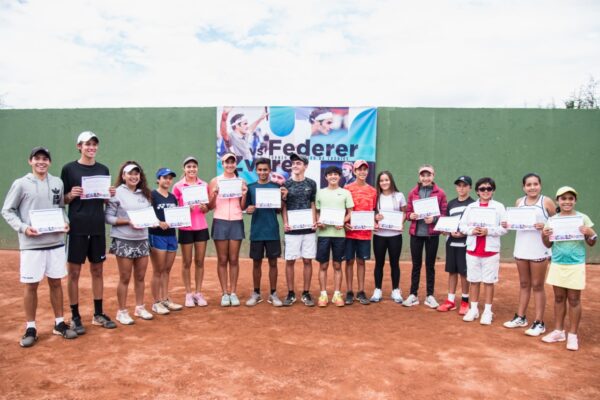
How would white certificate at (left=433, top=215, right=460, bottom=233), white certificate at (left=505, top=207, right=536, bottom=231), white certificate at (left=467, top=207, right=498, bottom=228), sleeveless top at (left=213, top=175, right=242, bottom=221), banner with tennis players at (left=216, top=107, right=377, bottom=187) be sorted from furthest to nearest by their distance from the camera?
banner with tennis players at (left=216, top=107, right=377, bottom=187) → sleeveless top at (left=213, top=175, right=242, bottom=221) → white certificate at (left=433, top=215, right=460, bottom=233) → white certificate at (left=467, top=207, right=498, bottom=228) → white certificate at (left=505, top=207, right=536, bottom=231)

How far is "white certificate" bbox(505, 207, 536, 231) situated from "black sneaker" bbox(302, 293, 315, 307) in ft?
7.64

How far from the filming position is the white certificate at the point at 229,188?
5.23 metres

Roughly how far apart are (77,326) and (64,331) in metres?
0.12

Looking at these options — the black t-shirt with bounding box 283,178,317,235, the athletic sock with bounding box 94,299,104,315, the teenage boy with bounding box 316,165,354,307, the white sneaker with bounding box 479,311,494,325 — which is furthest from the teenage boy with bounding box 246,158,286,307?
the white sneaker with bounding box 479,311,494,325

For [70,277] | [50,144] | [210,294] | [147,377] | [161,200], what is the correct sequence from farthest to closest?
[50,144] < [210,294] < [161,200] < [70,277] < [147,377]

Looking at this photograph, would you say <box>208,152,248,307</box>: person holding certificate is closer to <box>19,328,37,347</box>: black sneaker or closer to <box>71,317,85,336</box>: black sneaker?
<box>71,317,85,336</box>: black sneaker

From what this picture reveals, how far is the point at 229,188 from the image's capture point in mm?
5242

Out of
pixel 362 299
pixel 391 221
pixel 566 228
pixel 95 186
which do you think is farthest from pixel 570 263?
pixel 95 186

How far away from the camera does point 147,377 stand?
11.1ft

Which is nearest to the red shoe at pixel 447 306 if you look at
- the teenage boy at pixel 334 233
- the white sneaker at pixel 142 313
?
the teenage boy at pixel 334 233

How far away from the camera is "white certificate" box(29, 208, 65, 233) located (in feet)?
12.9

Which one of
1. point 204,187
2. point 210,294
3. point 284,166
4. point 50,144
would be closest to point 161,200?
Result: point 204,187

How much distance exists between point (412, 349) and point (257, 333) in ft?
4.73

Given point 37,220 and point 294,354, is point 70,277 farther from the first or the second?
point 294,354
